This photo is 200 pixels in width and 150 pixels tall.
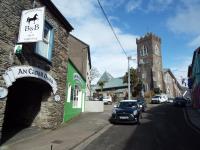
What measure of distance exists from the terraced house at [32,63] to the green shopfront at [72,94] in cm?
196

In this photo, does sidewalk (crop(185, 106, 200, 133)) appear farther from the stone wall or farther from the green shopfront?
the stone wall

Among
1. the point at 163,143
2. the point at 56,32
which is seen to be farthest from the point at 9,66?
the point at 163,143

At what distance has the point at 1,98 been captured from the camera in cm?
799

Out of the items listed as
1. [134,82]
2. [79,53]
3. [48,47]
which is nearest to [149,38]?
[134,82]

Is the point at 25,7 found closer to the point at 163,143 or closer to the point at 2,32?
the point at 2,32

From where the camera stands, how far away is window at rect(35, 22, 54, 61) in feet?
36.9

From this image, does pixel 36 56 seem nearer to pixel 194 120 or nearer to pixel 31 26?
pixel 31 26

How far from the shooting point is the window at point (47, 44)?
1126 cm

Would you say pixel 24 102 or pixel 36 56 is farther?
pixel 24 102

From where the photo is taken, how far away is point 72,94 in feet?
57.2

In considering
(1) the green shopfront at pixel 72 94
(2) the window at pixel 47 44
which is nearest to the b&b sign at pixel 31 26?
(2) the window at pixel 47 44

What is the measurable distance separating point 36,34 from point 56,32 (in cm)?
418

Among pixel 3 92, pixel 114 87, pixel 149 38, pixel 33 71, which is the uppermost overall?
pixel 149 38

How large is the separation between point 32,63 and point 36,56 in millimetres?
528
